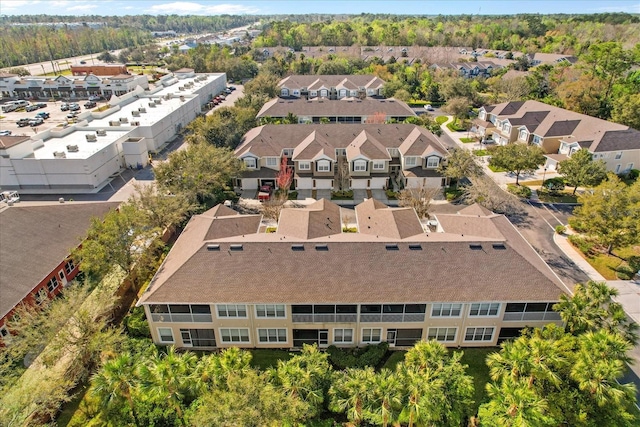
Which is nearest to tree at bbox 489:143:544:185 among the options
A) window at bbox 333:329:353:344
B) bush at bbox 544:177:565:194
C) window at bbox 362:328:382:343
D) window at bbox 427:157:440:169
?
bush at bbox 544:177:565:194

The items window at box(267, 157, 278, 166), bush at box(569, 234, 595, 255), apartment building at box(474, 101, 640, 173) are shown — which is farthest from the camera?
apartment building at box(474, 101, 640, 173)

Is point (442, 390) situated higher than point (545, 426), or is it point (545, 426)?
point (442, 390)

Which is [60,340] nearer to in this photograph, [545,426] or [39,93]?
[545,426]

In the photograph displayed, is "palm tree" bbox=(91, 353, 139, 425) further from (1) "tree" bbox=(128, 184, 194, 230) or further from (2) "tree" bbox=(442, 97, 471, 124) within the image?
(2) "tree" bbox=(442, 97, 471, 124)

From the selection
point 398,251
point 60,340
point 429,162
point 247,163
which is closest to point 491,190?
point 429,162

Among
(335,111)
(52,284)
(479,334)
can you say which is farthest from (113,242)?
(335,111)

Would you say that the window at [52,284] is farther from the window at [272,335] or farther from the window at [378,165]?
the window at [378,165]
